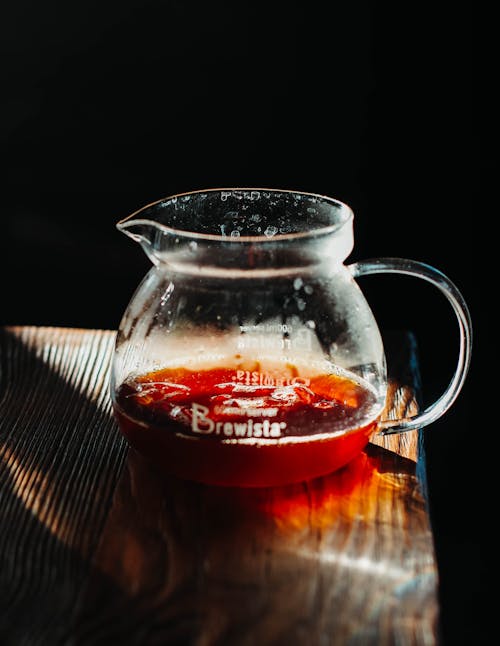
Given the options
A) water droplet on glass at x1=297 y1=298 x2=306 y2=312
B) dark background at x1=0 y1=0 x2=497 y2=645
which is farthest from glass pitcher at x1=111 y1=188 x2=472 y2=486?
dark background at x1=0 y1=0 x2=497 y2=645

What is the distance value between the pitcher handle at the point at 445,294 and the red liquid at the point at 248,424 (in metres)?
0.06

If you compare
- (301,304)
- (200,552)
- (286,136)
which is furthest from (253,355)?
(286,136)

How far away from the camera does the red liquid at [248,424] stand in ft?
2.61

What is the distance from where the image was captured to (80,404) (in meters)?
1.06

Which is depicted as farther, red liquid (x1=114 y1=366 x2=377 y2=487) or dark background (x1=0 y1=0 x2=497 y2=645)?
dark background (x1=0 y1=0 x2=497 y2=645)

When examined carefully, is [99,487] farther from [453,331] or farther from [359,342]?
[453,331]

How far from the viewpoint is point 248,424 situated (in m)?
0.80

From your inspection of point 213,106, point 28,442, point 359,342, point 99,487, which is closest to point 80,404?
point 28,442

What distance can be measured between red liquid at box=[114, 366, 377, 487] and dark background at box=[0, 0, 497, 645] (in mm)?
1013

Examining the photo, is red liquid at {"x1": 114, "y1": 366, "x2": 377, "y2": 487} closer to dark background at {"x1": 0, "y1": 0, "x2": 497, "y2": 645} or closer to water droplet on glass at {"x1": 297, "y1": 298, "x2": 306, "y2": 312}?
water droplet on glass at {"x1": 297, "y1": 298, "x2": 306, "y2": 312}

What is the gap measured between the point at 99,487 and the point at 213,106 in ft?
4.08

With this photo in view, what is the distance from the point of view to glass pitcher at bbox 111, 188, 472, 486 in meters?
0.80

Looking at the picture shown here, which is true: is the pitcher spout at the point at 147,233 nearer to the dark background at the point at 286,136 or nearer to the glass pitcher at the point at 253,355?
the glass pitcher at the point at 253,355

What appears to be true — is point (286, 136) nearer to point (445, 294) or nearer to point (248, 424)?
point (445, 294)
